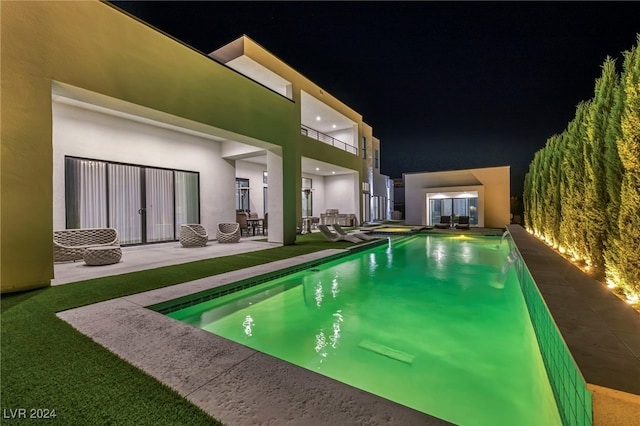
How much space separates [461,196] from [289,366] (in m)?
18.5

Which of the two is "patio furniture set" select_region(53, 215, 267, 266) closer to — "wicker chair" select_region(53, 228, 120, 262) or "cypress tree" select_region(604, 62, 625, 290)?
"wicker chair" select_region(53, 228, 120, 262)

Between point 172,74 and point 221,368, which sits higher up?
point 172,74

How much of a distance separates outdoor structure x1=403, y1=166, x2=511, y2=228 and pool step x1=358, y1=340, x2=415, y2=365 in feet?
54.2

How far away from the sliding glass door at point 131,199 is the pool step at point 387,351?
8353mm

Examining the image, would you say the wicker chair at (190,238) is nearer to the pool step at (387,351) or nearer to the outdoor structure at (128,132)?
the outdoor structure at (128,132)

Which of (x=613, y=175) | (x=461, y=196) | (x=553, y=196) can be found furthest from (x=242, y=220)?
(x=461, y=196)

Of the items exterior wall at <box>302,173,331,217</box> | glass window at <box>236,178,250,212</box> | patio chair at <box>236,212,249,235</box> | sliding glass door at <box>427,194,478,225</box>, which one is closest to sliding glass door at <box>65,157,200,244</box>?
patio chair at <box>236,212,249,235</box>

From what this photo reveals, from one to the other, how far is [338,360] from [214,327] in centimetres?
162

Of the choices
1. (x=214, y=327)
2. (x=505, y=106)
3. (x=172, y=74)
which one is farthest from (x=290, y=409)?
(x=505, y=106)

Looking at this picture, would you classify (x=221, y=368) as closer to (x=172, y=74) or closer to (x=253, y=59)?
(x=172, y=74)

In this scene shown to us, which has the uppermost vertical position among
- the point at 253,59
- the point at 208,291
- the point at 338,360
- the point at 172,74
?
the point at 253,59

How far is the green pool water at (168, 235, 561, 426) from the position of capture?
2.22m

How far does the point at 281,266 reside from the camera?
545cm

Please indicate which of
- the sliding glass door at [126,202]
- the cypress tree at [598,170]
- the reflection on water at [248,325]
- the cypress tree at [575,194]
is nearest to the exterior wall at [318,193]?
the sliding glass door at [126,202]
